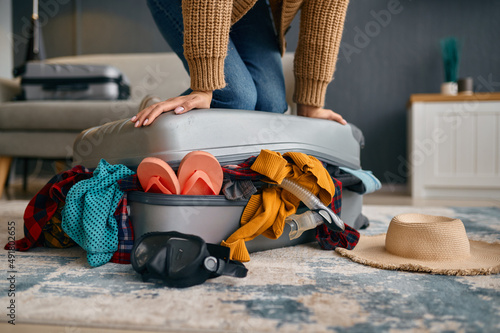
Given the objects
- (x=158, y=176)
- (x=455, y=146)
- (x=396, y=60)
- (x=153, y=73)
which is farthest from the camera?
(x=396, y=60)

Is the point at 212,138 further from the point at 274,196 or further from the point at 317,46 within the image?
the point at 317,46

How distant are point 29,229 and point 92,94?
1.14 m

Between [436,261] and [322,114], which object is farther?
A: [322,114]

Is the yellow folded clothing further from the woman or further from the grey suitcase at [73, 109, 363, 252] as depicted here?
the woman

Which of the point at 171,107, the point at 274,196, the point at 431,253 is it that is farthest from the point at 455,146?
the point at 171,107

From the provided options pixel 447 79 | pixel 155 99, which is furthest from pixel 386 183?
pixel 155 99

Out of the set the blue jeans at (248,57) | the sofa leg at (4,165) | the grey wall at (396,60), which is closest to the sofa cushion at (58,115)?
the sofa leg at (4,165)

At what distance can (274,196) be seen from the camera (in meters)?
0.72

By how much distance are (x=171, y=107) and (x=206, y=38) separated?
16cm

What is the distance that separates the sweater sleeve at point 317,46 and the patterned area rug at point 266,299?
0.46m

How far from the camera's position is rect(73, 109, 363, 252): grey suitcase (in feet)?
2.20

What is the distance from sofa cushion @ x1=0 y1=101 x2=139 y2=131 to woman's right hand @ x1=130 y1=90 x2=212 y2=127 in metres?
0.95

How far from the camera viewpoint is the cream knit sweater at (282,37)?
75 cm

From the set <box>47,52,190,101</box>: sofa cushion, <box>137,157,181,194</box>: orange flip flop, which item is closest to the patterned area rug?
<box>137,157,181,194</box>: orange flip flop
